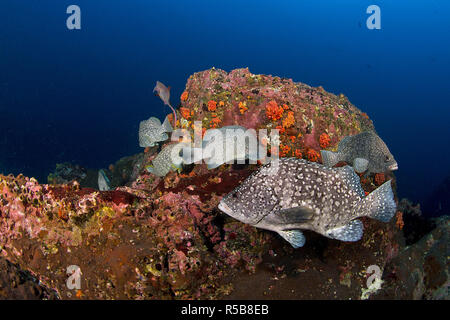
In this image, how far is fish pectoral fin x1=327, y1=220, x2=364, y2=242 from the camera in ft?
11.2

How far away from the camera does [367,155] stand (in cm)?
552

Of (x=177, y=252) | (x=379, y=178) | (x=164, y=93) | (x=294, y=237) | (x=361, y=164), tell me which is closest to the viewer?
(x=177, y=252)

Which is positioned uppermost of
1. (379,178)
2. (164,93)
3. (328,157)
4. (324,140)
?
(164,93)

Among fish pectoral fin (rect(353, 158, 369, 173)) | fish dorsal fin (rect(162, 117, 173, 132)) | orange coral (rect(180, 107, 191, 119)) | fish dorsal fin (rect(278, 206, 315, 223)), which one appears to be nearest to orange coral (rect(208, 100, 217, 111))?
orange coral (rect(180, 107, 191, 119))

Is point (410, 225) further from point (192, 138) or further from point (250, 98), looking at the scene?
point (192, 138)

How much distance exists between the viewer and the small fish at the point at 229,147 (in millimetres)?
5902

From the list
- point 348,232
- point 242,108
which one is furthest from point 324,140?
point 348,232

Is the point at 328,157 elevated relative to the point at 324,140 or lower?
lower

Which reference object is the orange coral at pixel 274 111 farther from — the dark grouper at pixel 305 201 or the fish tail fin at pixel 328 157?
the dark grouper at pixel 305 201

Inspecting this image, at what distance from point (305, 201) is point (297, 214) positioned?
280 millimetres

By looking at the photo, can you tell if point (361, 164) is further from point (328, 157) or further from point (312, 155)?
point (312, 155)

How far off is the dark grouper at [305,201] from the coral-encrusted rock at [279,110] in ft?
11.2

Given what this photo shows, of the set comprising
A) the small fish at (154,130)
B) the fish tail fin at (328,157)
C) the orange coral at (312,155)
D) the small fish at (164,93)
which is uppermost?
the small fish at (164,93)

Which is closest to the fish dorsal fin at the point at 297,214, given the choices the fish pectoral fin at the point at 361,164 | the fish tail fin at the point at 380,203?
the fish tail fin at the point at 380,203
